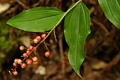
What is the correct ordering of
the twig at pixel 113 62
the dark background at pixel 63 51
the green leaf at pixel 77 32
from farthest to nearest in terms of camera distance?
the twig at pixel 113 62 → the dark background at pixel 63 51 → the green leaf at pixel 77 32

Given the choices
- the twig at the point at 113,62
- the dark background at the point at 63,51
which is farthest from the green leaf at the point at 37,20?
the twig at the point at 113,62

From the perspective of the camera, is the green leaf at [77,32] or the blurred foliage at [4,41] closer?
the green leaf at [77,32]

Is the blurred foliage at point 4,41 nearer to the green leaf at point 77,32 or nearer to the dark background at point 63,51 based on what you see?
the dark background at point 63,51

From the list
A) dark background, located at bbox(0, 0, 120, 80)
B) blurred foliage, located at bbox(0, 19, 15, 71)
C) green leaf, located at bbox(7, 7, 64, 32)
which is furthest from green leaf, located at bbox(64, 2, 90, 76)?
blurred foliage, located at bbox(0, 19, 15, 71)

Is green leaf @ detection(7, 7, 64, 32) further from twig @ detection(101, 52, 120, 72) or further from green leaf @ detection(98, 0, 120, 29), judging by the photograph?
twig @ detection(101, 52, 120, 72)

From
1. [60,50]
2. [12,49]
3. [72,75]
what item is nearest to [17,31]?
[12,49]

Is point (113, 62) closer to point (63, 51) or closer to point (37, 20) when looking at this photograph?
point (63, 51)

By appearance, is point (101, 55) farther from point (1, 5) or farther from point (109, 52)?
point (1, 5)
